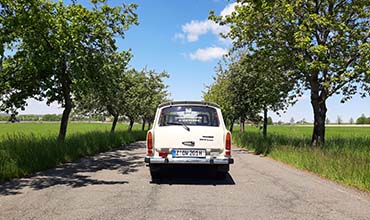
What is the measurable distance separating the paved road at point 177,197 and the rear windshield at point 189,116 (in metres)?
1.47

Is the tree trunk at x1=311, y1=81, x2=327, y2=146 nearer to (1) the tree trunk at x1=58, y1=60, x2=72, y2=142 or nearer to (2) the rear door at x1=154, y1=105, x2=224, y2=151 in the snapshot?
(2) the rear door at x1=154, y1=105, x2=224, y2=151

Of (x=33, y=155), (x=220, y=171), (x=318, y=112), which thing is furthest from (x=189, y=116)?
(x=318, y=112)

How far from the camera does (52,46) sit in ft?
37.2

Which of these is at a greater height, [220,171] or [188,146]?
[188,146]

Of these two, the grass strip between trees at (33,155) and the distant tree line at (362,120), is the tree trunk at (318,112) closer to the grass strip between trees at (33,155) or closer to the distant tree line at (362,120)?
the grass strip between trees at (33,155)

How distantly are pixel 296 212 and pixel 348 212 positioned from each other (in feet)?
2.85

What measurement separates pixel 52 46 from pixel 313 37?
1128 cm

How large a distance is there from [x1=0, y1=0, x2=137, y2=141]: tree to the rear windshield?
4183 millimetres

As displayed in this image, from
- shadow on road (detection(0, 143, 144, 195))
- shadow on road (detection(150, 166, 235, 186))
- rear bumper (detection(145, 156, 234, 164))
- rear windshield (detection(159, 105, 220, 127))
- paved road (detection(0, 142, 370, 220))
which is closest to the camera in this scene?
paved road (detection(0, 142, 370, 220))

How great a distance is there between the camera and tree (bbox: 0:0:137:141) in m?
9.20

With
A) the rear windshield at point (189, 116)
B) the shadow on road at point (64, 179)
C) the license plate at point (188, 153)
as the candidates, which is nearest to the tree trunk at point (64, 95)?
the shadow on road at point (64, 179)

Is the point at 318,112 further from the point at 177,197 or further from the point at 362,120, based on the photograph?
the point at 362,120

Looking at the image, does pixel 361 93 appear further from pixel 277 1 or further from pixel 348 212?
pixel 348 212

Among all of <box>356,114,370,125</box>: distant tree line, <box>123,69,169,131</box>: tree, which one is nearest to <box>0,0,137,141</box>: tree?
<box>123,69,169,131</box>: tree
